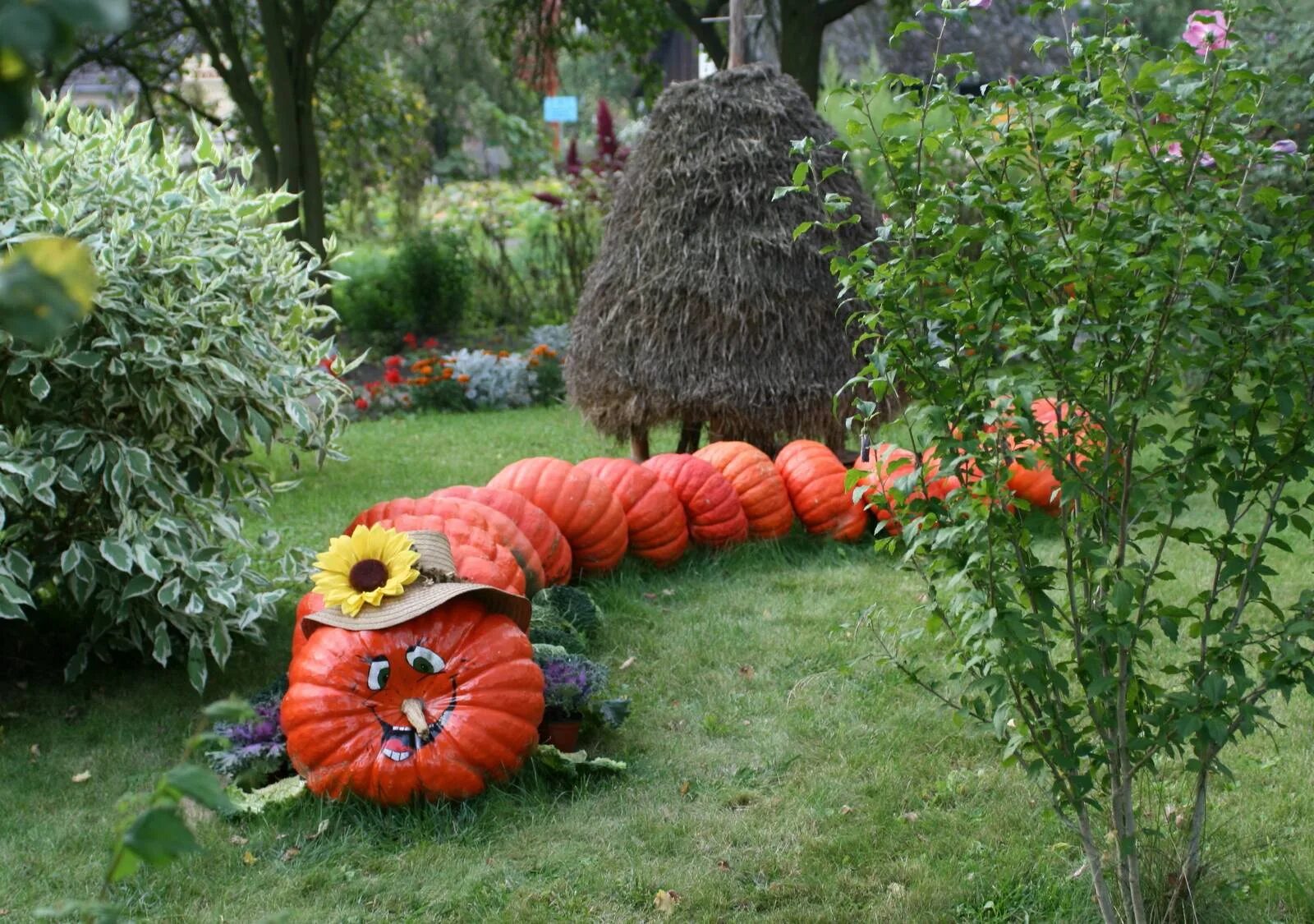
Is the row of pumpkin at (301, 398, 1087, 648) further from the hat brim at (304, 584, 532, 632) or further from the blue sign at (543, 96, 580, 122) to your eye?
the blue sign at (543, 96, 580, 122)

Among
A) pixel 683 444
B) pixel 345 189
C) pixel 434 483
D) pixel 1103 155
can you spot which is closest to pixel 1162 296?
pixel 1103 155

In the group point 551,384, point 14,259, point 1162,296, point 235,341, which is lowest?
point 551,384

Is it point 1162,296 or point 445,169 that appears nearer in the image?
point 1162,296

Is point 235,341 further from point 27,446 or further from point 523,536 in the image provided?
point 523,536

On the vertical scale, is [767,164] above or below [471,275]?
above

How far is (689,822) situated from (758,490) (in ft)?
9.24

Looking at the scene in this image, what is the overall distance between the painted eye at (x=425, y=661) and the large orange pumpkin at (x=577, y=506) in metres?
1.77

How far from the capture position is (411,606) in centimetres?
348

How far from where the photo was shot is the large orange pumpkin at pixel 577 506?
5.25 meters

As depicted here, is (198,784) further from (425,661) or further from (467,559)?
(467,559)

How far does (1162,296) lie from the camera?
2.14 m

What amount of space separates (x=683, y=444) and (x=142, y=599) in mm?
3429

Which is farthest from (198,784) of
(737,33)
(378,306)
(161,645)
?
(378,306)

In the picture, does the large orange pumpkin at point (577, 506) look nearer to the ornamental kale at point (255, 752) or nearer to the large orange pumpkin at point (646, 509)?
the large orange pumpkin at point (646, 509)
